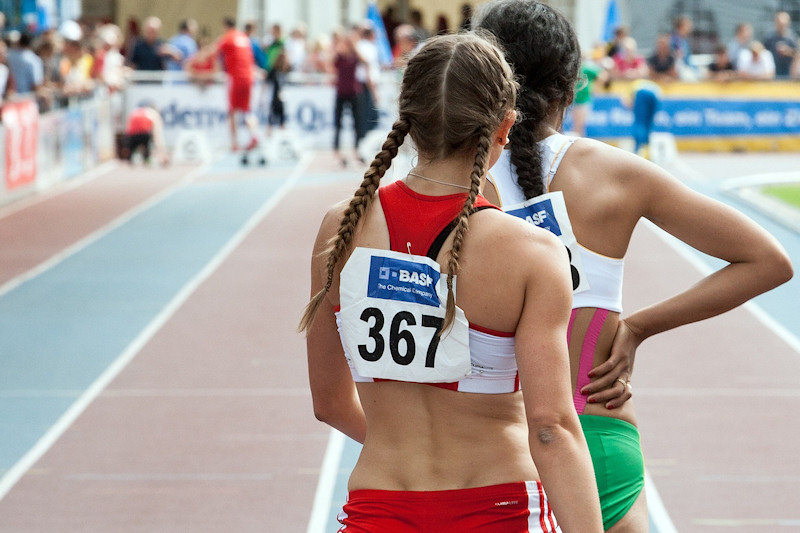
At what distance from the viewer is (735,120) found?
22.6m

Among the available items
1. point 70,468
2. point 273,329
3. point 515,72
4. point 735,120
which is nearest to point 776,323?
point 273,329

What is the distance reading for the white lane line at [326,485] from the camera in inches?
214

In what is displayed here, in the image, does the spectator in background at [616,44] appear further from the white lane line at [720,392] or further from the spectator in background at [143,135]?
the white lane line at [720,392]

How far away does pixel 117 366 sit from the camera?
8250mm

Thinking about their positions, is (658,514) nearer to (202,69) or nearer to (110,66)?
(110,66)

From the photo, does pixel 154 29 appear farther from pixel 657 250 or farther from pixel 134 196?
pixel 657 250

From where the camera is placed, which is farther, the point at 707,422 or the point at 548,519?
the point at 707,422

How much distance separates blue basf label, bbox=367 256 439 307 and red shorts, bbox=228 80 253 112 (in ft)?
61.1

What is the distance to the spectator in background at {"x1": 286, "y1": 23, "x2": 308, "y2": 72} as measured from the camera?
Answer: 24703 millimetres

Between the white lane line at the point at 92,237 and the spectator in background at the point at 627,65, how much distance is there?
27.1ft

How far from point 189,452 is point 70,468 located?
61 centimetres

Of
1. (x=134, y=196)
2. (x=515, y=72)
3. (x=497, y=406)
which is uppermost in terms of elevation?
(x=515, y=72)

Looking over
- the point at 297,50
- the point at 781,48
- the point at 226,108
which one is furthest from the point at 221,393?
the point at 781,48

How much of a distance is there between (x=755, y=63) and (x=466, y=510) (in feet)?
73.3
